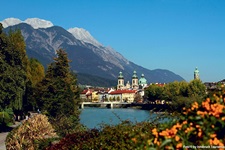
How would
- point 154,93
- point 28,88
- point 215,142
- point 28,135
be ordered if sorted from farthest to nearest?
1. point 154,93
2. point 28,88
3. point 28,135
4. point 215,142

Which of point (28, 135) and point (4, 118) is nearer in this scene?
point (28, 135)

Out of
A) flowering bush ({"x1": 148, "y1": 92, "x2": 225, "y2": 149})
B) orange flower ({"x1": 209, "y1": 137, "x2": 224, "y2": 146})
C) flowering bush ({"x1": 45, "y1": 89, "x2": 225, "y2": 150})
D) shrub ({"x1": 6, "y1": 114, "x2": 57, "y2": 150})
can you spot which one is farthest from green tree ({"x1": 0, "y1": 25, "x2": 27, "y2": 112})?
orange flower ({"x1": 209, "y1": 137, "x2": 224, "y2": 146})

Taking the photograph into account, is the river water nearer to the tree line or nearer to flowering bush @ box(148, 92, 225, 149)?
the tree line

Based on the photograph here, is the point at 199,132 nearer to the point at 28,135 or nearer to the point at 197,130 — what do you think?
the point at 197,130

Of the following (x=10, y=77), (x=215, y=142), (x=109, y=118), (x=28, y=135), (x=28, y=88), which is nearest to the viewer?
(x=215, y=142)

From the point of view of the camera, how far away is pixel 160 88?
149 meters

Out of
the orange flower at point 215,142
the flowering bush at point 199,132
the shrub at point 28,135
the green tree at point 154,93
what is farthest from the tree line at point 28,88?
the green tree at point 154,93

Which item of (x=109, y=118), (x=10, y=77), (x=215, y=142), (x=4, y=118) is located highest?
(x=10, y=77)

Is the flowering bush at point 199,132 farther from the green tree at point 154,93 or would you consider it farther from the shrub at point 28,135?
the green tree at point 154,93

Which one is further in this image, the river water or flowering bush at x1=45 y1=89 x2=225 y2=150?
the river water

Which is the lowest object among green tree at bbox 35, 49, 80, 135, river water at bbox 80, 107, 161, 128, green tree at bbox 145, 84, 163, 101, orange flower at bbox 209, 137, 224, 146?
orange flower at bbox 209, 137, 224, 146

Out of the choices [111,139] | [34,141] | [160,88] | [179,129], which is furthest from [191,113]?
[160,88]

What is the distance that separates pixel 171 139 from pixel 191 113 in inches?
18.6

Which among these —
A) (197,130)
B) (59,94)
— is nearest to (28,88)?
(59,94)
